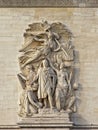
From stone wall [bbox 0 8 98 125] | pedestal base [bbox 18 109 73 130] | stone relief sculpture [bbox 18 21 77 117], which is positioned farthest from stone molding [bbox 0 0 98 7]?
pedestal base [bbox 18 109 73 130]

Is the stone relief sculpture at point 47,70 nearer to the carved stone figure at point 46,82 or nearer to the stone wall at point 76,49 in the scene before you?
the carved stone figure at point 46,82

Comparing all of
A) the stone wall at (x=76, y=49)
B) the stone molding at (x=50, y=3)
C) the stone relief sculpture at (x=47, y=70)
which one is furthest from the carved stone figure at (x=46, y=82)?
the stone molding at (x=50, y=3)

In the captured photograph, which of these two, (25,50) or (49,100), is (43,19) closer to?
(25,50)

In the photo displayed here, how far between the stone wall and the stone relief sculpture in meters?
0.14

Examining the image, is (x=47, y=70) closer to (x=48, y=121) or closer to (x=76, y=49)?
(x=76, y=49)

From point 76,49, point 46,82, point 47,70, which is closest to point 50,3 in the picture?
point 76,49

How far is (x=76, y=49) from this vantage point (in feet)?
43.3

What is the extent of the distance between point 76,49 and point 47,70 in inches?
29.9

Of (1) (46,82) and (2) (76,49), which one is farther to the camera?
(2) (76,49)

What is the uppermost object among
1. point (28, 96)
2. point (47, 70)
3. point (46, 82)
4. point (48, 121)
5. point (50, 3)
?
point (50, 3)

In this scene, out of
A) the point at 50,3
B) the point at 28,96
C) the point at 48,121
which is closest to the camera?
the point at 48,121

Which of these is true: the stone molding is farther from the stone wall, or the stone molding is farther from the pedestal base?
the pedestal base

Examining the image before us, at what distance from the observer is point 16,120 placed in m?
12.9

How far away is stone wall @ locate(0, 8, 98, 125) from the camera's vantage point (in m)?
12.9
